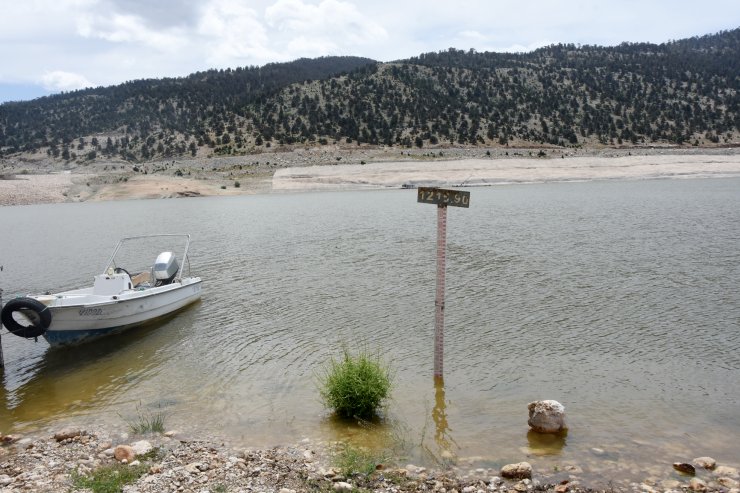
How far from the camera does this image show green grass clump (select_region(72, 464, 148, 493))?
19.2 feet

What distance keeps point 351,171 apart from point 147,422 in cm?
5009

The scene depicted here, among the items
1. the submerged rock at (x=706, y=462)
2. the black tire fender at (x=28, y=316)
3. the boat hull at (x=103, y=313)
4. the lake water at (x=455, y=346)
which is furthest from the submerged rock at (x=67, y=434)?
the submerged rock at (x=706, y=462)

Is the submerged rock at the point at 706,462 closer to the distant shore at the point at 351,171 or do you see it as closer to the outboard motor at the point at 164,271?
the outboard motor at the point at 164,271

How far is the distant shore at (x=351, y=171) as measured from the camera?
53594 millimetres

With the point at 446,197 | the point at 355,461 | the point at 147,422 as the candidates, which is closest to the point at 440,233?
the point at 446,197

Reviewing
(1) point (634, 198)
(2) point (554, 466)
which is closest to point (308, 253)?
(2) point (554, 466)

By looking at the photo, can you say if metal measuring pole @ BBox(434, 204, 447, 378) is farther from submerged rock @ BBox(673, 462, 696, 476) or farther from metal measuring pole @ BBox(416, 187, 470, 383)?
submerged rock @ BBox(673, 462, 696, 476)

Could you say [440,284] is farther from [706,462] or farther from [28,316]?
[28,316]

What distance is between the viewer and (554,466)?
21.4ft

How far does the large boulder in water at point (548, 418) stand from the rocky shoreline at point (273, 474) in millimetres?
827

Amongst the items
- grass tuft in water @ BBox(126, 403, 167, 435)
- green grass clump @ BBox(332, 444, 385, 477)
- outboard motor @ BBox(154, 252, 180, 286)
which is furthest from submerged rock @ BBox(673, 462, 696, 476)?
outboard motor @ BBox(154, 252, 180, 286)

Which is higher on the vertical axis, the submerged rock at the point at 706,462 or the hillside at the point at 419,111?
the hillside at the point at 419,111

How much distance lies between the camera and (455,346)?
11039 mm

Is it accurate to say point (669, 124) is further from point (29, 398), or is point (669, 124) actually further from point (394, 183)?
point (29, 398)
